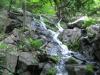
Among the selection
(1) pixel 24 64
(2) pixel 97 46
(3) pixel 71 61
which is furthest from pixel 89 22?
(1) pixel 24 64

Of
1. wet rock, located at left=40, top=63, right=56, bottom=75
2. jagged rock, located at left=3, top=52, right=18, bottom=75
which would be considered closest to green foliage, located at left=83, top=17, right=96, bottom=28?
wet rock, located at left=40, top=63, right=56, bottom=75

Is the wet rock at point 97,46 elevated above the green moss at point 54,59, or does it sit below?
above

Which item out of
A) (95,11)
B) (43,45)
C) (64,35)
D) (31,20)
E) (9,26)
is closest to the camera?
(43,45)

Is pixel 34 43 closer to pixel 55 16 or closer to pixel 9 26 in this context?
pixel 9 26

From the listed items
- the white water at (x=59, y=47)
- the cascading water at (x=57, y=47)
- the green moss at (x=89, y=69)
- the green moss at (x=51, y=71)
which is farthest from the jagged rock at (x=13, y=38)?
the green moss at (x=89, y=69)

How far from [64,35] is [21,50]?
5314 millimetres

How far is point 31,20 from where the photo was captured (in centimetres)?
2039

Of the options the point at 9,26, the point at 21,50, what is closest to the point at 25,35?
the point at 9,26

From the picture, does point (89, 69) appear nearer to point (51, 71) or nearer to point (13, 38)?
point (51, 71)

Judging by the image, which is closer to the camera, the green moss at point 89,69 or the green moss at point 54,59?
the green moss at point 89,69

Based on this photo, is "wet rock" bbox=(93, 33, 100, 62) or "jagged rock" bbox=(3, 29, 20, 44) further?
"jagged rock" bbox=(3, 29, 20, 44)

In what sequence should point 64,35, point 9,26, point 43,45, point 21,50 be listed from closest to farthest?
point 21,50, point 43,45, point 9,26, point 64,35

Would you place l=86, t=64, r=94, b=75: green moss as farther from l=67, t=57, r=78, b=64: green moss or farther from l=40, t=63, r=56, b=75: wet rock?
l=40, t=63, r=56, b=75: wet rock

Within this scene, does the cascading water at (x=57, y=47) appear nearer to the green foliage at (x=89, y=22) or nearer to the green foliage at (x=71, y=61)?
the green foliage at (x=71, y=61)
